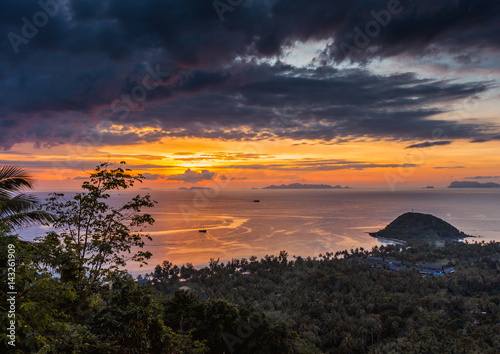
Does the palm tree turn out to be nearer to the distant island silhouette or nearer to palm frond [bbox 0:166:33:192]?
palm frond [bbox 0:166:33:192]

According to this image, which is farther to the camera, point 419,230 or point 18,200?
point 419,230

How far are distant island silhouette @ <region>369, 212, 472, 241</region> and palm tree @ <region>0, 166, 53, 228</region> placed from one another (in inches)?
3825

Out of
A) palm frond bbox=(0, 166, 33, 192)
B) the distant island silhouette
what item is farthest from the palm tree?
the distant island silhouette

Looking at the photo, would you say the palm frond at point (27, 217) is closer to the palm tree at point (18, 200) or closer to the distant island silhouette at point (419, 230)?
the palm tree at point (18, 200)

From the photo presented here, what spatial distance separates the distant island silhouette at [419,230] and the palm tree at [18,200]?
97.2 meters

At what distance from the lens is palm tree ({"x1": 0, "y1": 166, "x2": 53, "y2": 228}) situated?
8.16 meters

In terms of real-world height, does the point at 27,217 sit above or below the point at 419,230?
above

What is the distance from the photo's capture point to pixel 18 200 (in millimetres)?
8250

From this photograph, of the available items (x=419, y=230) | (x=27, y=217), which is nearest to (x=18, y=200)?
A: (x=27, y=217)

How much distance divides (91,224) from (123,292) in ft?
10.1

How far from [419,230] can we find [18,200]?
111 metres

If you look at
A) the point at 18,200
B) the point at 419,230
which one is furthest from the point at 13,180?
the point at 419,230

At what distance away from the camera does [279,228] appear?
3708 inches

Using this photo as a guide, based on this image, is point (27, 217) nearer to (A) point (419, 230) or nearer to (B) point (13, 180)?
(B) point (13, 180)
